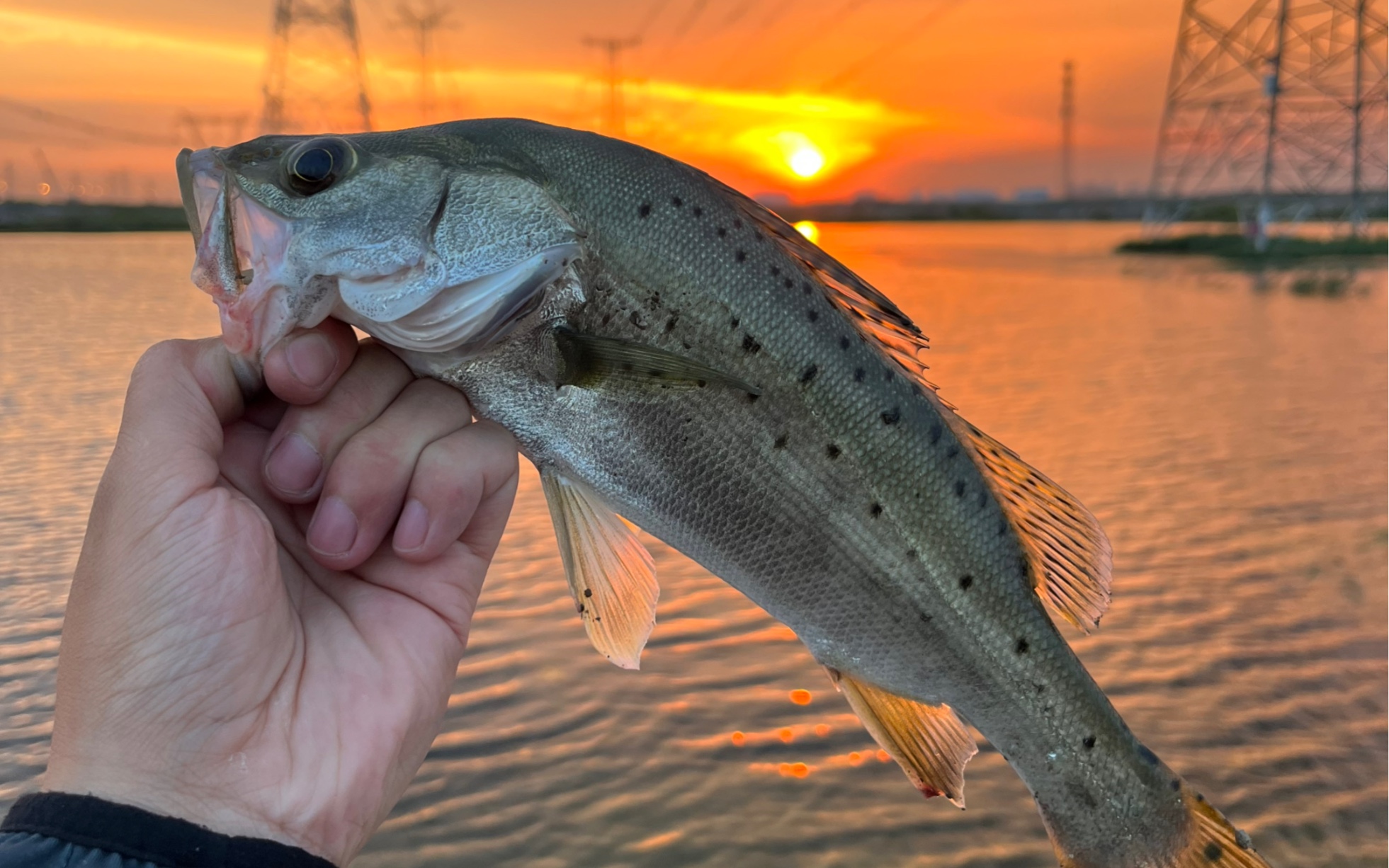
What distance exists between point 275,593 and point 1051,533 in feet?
5.99

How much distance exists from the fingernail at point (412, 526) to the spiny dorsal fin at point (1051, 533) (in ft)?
4.15

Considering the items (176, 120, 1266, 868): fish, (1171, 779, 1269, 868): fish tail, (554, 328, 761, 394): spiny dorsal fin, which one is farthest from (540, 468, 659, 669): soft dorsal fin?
(1171, 779, 1269, 868): fish tail

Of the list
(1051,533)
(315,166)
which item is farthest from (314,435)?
(1051,533)

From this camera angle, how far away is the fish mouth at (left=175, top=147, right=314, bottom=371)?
2.12 metres

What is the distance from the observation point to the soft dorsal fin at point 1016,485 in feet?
8.13

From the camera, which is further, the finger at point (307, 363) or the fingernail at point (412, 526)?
the fingernail at point (412, 526)

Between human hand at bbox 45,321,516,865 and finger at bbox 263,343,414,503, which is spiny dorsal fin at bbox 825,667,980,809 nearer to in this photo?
human hand at bbox 45,321,516,865

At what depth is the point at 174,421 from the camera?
6.75 feet

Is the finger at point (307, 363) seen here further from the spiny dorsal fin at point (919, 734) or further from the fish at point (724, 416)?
the spiny dorsal fin at point (919, 734)

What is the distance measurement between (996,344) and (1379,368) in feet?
16.2

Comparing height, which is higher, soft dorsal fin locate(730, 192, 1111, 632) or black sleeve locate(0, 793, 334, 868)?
soft dorsal fin locate(730, 192, 1111, 632)

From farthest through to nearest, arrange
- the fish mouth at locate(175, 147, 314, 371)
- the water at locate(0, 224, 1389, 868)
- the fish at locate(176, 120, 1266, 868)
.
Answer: the water at locate(0, 224, 1389, 868) < the fish at locate(176, 120, 1266, 868) < the fish mouth at locate(175, 147, 314, 371)

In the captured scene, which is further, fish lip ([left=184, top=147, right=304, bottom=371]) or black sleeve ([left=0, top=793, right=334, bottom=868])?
fish lip ([left=184, top=147, right=304, bottom=371])

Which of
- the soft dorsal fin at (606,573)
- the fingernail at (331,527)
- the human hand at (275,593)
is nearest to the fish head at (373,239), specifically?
the human hand at (275,593)
